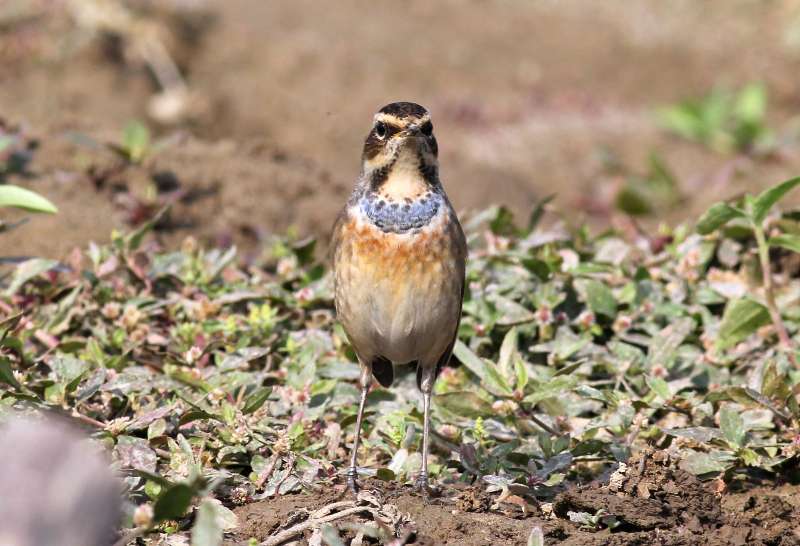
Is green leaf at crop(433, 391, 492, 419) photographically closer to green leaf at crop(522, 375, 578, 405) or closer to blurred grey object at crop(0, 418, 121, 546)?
green leaf at crop(522, 375, 578, 405)

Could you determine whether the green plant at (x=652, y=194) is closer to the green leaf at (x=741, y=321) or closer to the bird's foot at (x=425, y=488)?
the green leaf at (x=741, y=321)

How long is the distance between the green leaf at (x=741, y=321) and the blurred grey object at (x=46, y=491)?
3.49 meters

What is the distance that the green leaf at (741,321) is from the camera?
5.43 metres

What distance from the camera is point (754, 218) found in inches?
216

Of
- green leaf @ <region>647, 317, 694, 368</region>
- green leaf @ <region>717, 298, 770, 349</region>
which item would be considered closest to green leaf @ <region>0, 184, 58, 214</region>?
green leaf @ <region>647, 317, 694, 368</region>

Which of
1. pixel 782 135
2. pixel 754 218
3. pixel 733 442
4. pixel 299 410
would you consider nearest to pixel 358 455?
pixel 299 410

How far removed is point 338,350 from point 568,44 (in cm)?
774

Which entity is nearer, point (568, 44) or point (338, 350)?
point (338, 350)

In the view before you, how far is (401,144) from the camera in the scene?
4.43 meters

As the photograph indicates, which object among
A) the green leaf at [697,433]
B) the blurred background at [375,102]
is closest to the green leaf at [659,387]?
the green leaf at [697,433]

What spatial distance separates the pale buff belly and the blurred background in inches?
94.6

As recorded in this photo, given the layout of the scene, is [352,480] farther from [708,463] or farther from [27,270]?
[27,270]

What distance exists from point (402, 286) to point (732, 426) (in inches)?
56.9

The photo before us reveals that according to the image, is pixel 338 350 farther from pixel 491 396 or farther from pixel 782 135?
pixel 782 135
